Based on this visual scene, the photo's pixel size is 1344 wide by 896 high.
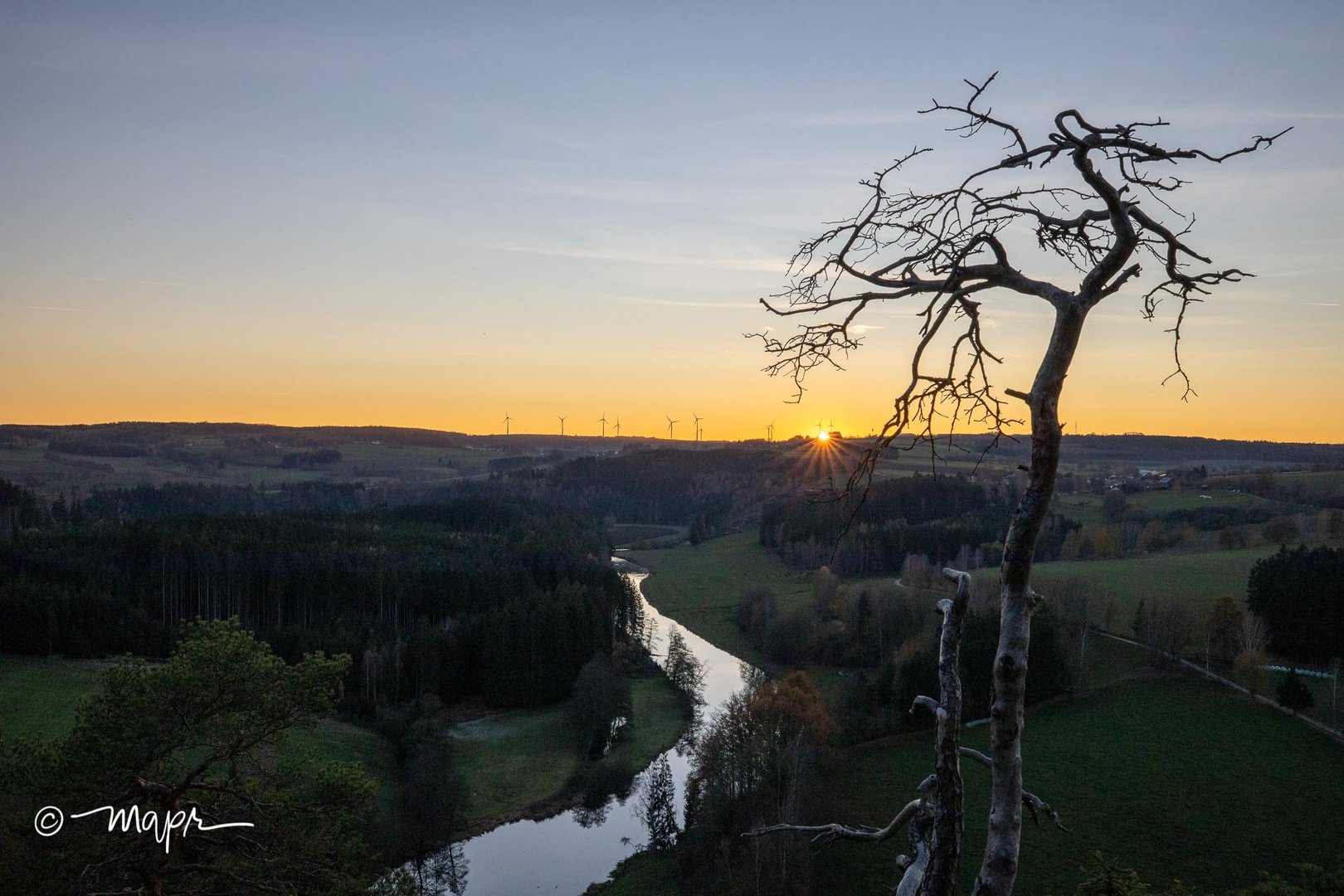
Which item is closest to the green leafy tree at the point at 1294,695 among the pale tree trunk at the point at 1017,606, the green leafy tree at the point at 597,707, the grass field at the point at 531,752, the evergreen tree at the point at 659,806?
the evergreen tree at the point at 659,806

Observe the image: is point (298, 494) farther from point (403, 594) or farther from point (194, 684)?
point (194, 684)

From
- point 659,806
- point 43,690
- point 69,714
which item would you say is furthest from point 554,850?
point 43,690

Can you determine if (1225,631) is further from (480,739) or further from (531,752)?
(480,739)

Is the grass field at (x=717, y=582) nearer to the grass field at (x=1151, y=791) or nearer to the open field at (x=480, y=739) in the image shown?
the open field at (x=480, y=739)

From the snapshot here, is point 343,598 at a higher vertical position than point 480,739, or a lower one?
higher

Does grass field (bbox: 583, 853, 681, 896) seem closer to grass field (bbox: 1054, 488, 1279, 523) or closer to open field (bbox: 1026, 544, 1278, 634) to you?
open field (bbox: 1026, 544, 1278, 634)

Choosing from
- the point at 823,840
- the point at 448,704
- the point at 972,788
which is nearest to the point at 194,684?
the point at 823,840
